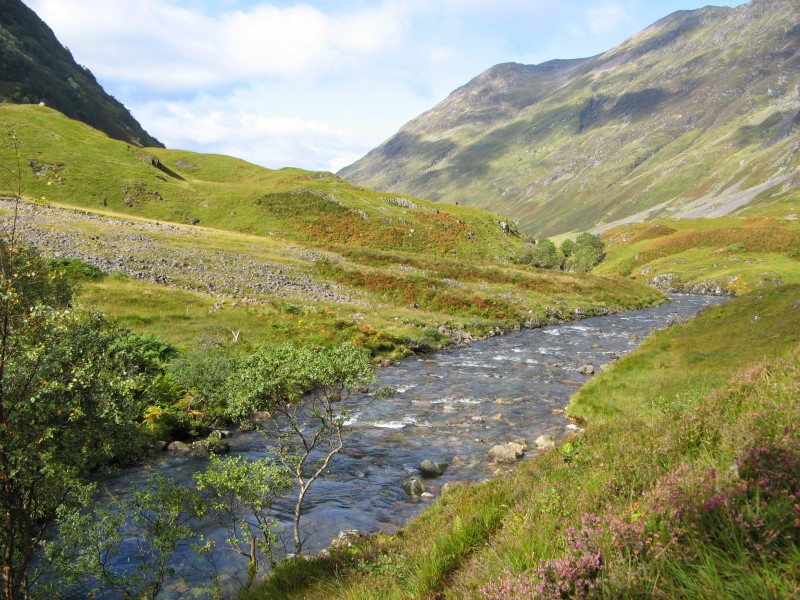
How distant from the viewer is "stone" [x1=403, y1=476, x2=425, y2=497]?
1522 centimetres

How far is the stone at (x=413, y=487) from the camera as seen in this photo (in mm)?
15222

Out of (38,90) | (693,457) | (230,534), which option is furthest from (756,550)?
(38,90)

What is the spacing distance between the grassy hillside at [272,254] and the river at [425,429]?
22.0ft

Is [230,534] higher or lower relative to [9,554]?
lower

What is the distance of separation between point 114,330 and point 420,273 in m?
51.3

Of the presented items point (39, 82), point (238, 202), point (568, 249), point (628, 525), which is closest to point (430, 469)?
point (628, 525)

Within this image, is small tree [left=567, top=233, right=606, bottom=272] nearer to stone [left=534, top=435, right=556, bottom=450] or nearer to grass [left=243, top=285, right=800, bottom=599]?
stone [left=534, top=435, right=556, bottom=450]

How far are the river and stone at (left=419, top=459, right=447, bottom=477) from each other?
0.86 ft

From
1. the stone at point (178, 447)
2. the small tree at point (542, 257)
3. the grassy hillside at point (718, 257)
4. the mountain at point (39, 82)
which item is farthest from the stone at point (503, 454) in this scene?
the mountain at point (39, 82)

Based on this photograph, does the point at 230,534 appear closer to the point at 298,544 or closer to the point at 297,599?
the point at 298,544

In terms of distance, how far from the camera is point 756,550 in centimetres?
378

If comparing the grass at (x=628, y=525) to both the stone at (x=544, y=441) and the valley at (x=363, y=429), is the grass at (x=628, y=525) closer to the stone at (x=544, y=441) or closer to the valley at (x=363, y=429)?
the valley at (x=363, y=429)

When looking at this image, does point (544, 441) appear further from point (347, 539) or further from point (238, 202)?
point (238, 202)

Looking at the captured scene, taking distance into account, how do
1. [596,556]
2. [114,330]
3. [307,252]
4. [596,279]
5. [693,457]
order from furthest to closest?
1. [596,279]
2. [307,252]
3. [114,330]
4. [693,457]
5. [596,556]
